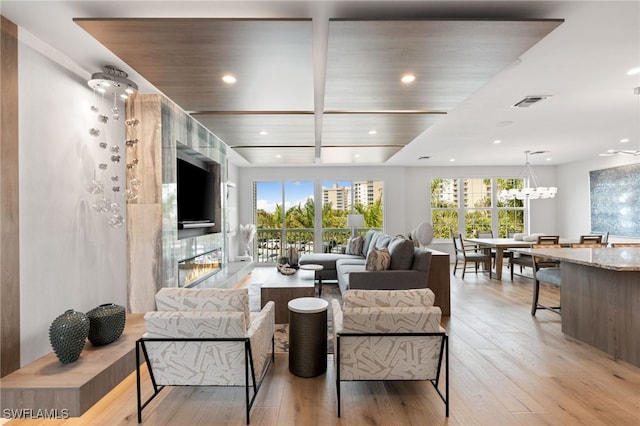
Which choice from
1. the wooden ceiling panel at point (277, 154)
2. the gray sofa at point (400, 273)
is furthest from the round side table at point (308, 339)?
the wooden ceiling panel at point (277, 154)

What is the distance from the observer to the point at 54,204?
2670mm

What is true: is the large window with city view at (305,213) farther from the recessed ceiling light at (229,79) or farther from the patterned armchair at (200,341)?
the patterned armchair at (200,341)

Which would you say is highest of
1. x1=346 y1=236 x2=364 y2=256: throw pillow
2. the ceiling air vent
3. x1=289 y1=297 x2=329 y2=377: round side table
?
the ceiling air vent

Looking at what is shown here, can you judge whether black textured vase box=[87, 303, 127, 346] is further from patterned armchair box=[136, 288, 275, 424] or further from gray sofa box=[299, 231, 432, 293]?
gray sofa box=[299, 231, 432, 293]

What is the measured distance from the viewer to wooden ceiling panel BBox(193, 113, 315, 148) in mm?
3794

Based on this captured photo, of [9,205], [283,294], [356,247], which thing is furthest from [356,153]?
[9,205]

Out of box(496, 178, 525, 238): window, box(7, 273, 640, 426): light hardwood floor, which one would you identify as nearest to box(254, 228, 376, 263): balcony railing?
box(496, 178, 525, 238): window

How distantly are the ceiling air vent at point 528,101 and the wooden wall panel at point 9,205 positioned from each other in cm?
475

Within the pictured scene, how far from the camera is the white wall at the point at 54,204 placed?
2412 millimetres

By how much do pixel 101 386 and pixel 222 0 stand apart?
276 cm

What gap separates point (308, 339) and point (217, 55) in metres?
2.29

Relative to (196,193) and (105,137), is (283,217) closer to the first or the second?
(196,193)

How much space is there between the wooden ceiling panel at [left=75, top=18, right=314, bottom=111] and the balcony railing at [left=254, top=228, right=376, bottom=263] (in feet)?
17.8

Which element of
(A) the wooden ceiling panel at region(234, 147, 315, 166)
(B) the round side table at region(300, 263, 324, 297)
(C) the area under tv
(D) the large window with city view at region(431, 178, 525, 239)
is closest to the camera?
(C) the area under tv
